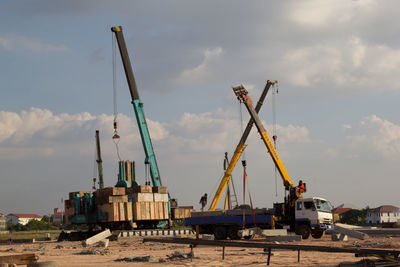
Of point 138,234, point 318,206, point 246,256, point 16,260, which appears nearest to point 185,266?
point 246,256

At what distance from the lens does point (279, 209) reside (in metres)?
28.2

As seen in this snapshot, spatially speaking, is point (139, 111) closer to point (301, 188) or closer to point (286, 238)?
point (301, 188)

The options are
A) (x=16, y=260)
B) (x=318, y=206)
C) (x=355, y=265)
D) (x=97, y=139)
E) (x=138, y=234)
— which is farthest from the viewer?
(x=97, y=139)

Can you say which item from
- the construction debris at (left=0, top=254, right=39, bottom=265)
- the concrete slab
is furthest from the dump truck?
the construction debris at (left=0, top=254, right=39, bottom=265)

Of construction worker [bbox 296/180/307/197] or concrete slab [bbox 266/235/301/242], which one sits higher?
construction worker [bbox 296/180/307/197]

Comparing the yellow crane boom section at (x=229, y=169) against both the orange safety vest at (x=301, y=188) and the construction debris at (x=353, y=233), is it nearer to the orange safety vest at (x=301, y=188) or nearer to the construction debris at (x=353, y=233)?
the orange safety vest at (x=301, y=188)

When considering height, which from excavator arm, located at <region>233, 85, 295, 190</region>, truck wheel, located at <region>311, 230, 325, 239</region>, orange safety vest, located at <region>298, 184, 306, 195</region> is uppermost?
excavator arm, located at <region>233, 85, 295, 190</region>

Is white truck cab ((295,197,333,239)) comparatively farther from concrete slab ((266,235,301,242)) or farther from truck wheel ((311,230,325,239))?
concrete slab ((266,235,301,242))

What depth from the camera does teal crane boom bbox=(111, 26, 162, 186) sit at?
41875mm

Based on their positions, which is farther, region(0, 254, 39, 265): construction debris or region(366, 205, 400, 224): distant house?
region(366, 205, 400, 224): distant house

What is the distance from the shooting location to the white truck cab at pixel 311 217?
26.8 meters

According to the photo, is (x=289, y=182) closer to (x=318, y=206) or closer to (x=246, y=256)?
(x=318, y=206)

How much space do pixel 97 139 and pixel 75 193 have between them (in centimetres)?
2949

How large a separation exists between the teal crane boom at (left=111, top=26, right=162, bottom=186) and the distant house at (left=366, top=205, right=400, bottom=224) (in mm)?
95273
